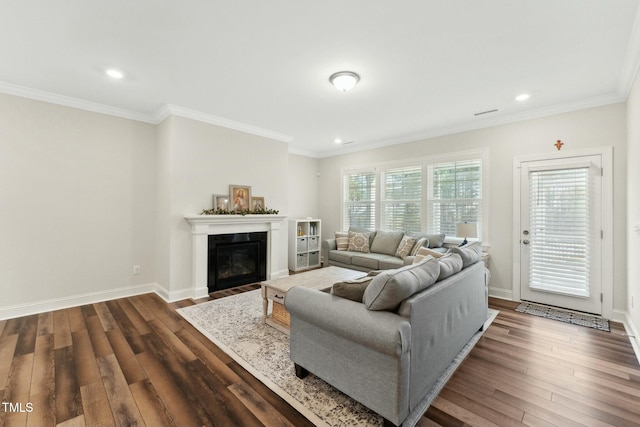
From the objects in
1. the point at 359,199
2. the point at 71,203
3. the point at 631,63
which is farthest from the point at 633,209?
the point at 71,203

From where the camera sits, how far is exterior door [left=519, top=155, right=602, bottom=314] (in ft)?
11.1

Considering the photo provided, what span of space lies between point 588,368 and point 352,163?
4809mm

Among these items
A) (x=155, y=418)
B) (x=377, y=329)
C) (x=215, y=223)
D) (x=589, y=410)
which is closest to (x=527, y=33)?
(x=377, y=329)

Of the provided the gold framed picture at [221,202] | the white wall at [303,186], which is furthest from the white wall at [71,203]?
the white wall at [303,186]

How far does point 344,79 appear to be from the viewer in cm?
285

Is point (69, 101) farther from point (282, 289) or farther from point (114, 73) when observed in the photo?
point (282, 289)

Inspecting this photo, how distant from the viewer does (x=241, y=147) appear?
4.68 m

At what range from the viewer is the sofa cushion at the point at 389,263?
4418 mm

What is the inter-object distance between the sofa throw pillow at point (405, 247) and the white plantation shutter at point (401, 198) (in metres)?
0.49

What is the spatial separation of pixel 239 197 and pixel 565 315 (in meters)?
4.87

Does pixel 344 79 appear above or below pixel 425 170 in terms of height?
above

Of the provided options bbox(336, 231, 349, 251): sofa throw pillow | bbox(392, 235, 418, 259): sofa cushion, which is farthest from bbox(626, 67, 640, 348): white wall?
bbox(336, 231, 349, 251): sofa throw pillow

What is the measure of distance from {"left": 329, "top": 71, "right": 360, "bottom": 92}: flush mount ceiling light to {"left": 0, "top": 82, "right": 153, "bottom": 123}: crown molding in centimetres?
311

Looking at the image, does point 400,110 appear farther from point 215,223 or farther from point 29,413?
point 29,413
